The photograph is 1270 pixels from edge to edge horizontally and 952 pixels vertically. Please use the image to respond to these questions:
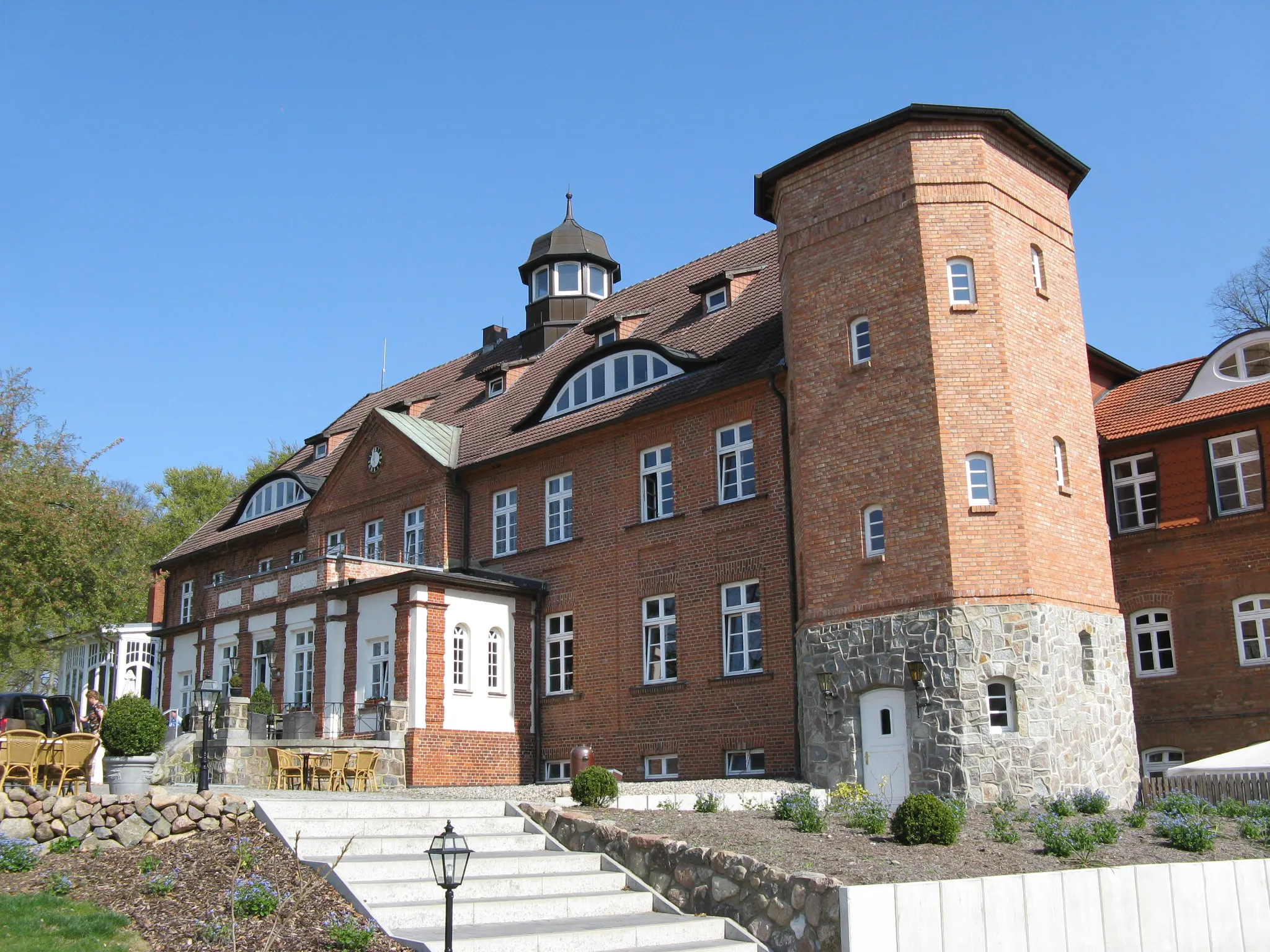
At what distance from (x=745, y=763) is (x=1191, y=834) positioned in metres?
9.14

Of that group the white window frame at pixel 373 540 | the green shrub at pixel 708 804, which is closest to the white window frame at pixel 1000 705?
the green shrub at pixel 708 804

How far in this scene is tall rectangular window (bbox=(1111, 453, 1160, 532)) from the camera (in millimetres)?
24312

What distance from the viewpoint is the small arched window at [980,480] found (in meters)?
18.8

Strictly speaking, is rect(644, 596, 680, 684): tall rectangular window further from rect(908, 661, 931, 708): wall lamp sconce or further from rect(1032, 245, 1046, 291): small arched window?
rect(1032, 245, 1046, 291): small arched window

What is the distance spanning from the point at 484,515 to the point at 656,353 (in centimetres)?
616

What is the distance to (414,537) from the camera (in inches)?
1181

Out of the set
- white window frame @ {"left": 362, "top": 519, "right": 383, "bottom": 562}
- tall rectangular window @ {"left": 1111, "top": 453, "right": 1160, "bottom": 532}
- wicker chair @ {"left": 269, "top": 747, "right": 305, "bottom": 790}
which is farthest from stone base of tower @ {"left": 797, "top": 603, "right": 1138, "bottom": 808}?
white window frame @ {"left": 362, "top": 519, "right": 383, "bottom": 562}

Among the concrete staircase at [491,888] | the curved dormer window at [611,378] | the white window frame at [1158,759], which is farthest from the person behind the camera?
the curved dormer window at [611,378]

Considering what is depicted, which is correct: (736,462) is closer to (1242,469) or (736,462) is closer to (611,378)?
(611,378)

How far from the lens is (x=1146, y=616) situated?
23719mm

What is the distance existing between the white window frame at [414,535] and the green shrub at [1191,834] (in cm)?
1913

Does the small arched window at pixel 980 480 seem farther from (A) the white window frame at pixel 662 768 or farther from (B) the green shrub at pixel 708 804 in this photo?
(A) the white window frame at pixel 662 768

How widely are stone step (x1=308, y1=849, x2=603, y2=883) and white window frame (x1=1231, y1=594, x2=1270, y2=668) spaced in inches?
572

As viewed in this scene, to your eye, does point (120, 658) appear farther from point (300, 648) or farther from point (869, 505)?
point (869, 505)
